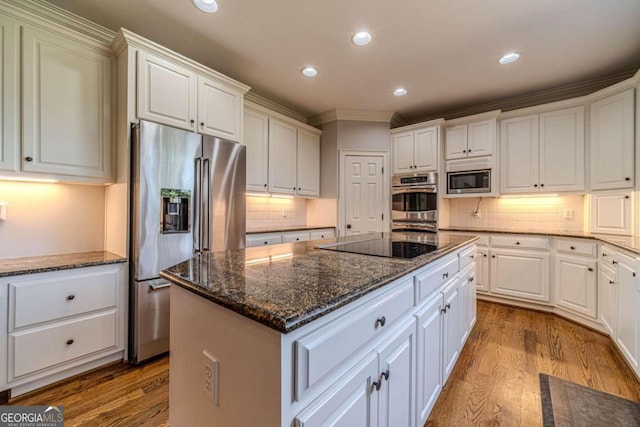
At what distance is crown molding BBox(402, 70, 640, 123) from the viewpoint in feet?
9.72

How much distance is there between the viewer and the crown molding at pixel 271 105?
11.3 ft

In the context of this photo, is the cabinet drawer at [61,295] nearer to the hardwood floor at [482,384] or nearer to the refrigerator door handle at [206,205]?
the hardwood floor at [482,384]

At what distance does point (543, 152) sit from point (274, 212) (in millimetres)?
3419

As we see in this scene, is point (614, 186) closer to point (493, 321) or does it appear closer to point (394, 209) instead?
point (493, 321)

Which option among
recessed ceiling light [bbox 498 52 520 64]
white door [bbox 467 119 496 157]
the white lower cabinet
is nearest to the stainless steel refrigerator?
the white lower cabinet

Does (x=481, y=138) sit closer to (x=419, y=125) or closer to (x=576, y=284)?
(x=419, y=125)

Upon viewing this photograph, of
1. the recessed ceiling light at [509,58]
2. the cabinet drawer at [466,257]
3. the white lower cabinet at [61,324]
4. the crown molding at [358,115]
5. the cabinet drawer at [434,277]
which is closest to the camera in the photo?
the cabinet drawer at [434,277]

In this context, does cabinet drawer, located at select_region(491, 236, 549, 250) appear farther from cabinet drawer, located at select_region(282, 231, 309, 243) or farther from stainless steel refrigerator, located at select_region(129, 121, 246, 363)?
stainless steel refrigerator, located at select_region(129, 121, 246, 363)

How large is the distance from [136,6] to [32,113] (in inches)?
40.4

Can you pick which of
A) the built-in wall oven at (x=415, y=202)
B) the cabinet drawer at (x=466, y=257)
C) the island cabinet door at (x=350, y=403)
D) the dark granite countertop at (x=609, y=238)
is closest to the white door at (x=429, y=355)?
the island cabinet door at (x=350, y=403)

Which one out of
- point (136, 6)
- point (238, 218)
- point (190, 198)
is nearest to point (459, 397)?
point (238, 218)

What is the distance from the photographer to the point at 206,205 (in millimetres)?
2336

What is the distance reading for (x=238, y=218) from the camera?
259cm

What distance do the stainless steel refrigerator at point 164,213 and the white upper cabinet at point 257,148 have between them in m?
0.78
